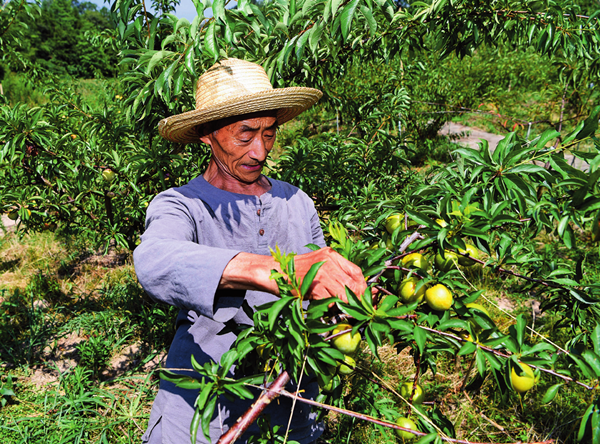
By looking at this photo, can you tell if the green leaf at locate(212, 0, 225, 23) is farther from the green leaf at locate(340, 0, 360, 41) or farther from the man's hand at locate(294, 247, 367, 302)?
the man's hand at locate(294, 247, 367, 302)

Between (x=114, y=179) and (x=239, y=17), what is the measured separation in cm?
152

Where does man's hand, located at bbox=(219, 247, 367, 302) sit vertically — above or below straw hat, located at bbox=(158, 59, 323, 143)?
below

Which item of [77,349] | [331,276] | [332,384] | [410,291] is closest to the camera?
[331,276]

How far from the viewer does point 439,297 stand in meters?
0.93

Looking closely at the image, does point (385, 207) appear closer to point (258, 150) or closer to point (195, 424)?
point (258, 150)

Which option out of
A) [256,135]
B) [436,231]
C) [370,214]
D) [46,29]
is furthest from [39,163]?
[46,29]

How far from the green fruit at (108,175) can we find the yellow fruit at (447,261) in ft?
7.10

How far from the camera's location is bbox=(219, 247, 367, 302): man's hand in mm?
852

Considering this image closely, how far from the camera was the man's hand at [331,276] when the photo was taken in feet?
2.80

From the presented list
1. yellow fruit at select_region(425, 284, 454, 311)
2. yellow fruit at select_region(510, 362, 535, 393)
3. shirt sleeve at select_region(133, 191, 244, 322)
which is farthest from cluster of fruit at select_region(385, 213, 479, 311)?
shirt sleeve at select_region(133, 191, 244, 322)

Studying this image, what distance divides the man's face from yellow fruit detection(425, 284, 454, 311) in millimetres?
→ 784

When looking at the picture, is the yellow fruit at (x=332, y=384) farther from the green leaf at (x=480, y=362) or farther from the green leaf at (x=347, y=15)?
the green leaf at (x=347, y=15)

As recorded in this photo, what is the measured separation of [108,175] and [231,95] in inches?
59.1

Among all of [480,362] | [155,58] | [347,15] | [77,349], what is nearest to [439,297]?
[480,362]
